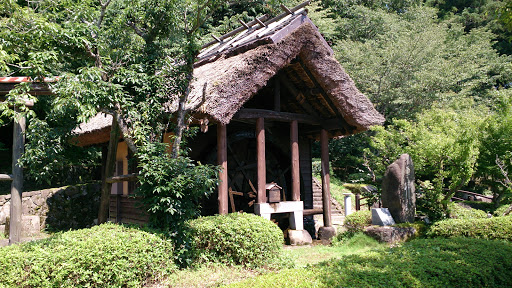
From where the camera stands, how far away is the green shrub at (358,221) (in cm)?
909

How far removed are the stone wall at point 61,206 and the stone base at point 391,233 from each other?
8618 mm

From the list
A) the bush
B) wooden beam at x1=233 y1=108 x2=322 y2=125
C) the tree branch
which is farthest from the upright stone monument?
the tree branch

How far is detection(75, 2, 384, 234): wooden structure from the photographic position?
7340 millimetres

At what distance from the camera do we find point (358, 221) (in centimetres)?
918

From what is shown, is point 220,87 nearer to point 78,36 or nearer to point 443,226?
point 78,36

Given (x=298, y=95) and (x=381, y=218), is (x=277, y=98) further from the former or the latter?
(x=381, y=218)

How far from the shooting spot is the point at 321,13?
72.2ft

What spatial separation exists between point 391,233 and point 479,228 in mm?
1674

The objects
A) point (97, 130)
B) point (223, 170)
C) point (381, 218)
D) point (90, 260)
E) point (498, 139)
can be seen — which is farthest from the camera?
point (498, 139)

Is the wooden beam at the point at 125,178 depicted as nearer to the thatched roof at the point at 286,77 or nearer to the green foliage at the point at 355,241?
the thatched roof at the point at 286,77

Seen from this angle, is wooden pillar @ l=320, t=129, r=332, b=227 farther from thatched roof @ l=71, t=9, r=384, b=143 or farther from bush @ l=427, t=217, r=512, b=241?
bush @ l=427, t=217, r=512, b=241

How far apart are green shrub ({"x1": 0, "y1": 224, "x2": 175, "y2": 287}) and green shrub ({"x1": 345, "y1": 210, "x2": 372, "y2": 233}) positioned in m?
5.29

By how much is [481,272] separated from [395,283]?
142cm

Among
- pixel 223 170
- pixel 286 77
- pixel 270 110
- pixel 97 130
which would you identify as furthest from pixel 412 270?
pixel 97 130
